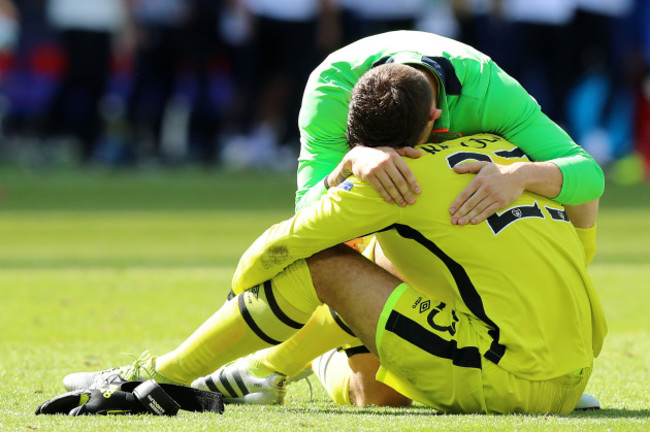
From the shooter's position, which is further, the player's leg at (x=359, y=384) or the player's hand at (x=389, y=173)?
the player's leg at (x=359, y=384)

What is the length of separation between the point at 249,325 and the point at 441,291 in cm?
63

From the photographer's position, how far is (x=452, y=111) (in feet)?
13.8

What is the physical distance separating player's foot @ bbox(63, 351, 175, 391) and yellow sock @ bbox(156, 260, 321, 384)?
3cm

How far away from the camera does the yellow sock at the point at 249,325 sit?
150 inches

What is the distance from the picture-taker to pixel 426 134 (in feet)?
12.8

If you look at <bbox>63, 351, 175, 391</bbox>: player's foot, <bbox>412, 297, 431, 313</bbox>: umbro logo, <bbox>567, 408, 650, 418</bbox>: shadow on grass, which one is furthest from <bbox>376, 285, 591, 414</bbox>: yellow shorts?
<bbox>63, 351, 175, 391</bbox>: player's foot

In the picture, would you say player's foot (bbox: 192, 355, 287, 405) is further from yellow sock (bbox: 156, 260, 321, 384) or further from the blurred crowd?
the blurred crowd

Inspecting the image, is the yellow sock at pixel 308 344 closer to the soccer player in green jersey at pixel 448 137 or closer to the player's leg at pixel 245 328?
the soccer player in green jersey at pixel 448 137

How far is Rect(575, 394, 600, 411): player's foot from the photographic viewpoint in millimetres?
4070

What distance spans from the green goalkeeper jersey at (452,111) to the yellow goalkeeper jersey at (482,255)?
296 mm

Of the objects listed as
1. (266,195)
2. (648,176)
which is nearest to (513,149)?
(266,195)

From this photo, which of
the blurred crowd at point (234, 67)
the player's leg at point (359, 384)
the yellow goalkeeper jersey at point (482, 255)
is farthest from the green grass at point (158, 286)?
the blurred crowd at point (234, 67)

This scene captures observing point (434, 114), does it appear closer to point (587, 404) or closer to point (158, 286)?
point (587, 404)

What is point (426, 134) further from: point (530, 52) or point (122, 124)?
point (122, 124)
